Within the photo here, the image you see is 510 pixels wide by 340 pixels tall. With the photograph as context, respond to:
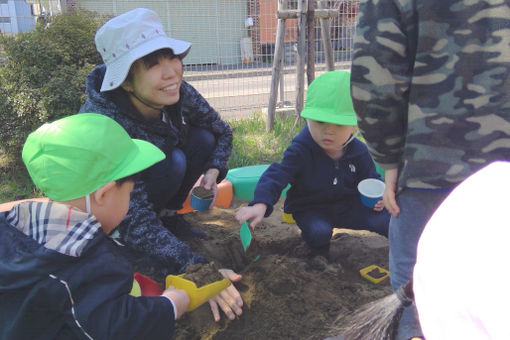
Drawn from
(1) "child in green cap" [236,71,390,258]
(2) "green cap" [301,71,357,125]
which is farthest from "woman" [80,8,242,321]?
(2) "green cap" [301,71,357,125]

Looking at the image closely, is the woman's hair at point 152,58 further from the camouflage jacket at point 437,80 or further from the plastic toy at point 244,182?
the plastic toy at point 244,182

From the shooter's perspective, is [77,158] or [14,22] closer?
[77,158]

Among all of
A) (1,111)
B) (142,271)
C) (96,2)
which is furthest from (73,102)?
(96,2)

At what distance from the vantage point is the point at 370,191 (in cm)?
233

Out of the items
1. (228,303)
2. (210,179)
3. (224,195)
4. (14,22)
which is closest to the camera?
(228,303)

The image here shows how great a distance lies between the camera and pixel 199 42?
20.4 feet

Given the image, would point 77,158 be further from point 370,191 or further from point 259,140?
point 259,140

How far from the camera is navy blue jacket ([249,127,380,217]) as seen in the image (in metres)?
2.32

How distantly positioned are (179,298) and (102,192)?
1.59ft

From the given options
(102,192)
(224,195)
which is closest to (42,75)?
(224,195)

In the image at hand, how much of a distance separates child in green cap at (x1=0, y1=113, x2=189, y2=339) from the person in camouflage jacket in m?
0.75

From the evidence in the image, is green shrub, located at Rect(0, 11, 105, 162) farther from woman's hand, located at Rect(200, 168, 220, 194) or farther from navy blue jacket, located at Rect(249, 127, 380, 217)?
navy blue jacket, located at Rect(249, 127, 380, 217)

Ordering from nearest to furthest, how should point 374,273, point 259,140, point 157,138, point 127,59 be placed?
point 127,59
point 374,273
point 157,138
point 259,140

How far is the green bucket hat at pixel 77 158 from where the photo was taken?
4.20 feet
